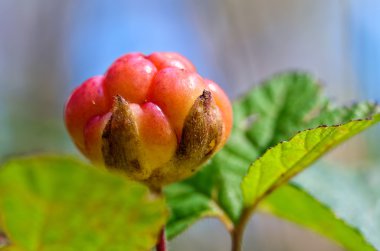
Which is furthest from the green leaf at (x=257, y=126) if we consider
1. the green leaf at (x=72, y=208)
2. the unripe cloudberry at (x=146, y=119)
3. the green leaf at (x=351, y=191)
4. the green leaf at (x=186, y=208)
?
the green leaf at (x=72, y=208)

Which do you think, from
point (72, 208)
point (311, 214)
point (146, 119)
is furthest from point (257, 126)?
point (72, 208)

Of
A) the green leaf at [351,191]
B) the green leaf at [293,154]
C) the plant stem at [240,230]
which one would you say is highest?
the green leaf at [293,154]

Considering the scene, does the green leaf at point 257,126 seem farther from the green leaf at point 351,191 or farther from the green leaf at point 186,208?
the green leaf at point 351,191

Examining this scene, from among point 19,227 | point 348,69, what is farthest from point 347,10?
point 19,227

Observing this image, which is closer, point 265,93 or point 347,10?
point 265,93

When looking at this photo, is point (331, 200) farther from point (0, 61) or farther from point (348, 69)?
point (0, 61)
